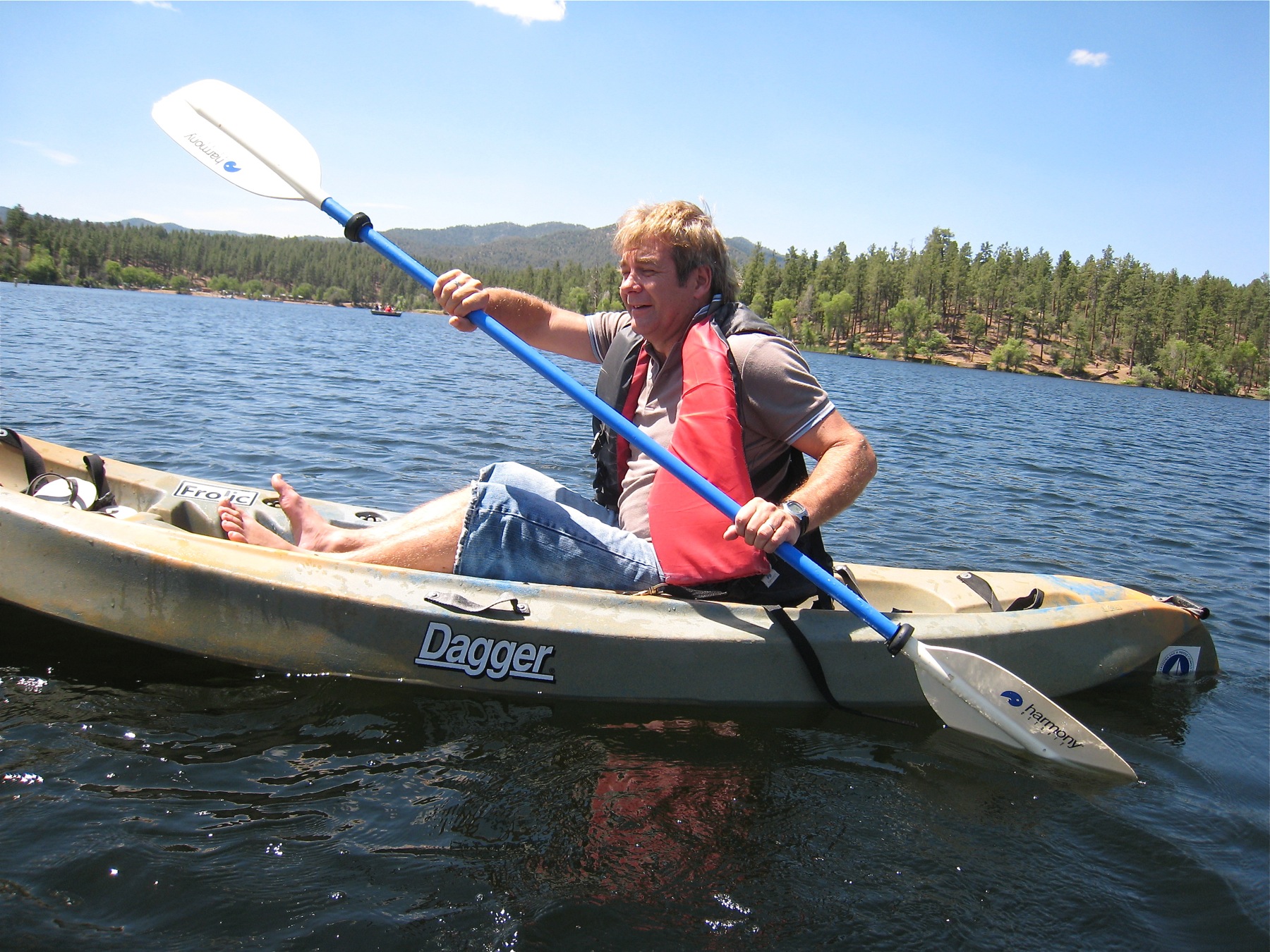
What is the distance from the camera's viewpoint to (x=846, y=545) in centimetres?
738

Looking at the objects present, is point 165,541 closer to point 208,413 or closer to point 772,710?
point 772,710

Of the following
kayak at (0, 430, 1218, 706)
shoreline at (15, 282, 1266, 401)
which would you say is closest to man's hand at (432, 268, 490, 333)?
kayak at (0, 430, 1218, 706)

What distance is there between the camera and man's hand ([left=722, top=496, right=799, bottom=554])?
3.14 meters

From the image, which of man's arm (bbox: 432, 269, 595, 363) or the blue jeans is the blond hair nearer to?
man's arm (bbox: 432, 269, 595, 363)

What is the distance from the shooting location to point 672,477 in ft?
11.5

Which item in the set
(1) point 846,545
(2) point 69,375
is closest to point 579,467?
(1) point 846,545

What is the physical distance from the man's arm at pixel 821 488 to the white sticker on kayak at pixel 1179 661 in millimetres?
2564

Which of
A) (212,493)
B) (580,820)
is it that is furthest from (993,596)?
(212,493)

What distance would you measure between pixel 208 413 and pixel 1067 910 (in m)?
11.9

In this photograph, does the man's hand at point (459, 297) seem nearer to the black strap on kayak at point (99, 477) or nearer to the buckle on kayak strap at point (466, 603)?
the buckle on kayak strap at point (466, 603)

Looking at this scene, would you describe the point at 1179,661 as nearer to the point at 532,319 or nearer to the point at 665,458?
the point at 665,458

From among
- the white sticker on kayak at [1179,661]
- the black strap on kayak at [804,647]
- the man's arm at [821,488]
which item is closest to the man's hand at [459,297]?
the man's arm at [821,488]

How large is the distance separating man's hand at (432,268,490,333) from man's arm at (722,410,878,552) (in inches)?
61.5

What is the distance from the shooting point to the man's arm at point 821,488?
124 inches
